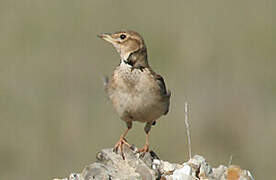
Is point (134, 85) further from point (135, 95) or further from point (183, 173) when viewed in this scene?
point (183, 173)

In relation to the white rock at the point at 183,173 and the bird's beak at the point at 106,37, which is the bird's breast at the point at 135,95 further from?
the white rock at the point at 183,173

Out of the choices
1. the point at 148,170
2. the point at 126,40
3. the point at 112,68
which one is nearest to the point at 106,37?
the point at 126,40

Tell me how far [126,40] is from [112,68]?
22.5 feet

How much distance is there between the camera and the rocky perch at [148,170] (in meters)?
7.49

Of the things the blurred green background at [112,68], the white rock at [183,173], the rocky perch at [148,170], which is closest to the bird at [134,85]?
the rocky perch at [148,170]

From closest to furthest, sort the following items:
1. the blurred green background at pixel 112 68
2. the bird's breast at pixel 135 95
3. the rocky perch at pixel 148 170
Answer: the rocky perch at pixel 148 170
the bird's breast at pixel 135 95
the blurred green background at pixel 112 68

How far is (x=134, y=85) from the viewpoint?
28.7 feet

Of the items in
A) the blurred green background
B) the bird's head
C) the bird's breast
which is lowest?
the blurred green background

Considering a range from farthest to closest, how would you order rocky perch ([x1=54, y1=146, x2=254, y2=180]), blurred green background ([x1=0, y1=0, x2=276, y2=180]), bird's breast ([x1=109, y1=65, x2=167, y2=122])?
1. blurred green background ([x1=0, y1=0, x2=276, y2=180])
2. bird's breast ([x1=109, y1=65, x2=167, y2=122])
3. rocky perch ([x1=54, y1=146, x2=254, y2=180])

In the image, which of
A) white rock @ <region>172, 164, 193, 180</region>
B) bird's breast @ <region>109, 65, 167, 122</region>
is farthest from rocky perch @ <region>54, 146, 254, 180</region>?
bird's breast @ <region>109, 65, 167, 122</region>

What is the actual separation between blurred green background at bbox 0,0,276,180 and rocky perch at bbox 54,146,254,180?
382 cm

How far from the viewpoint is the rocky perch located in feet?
24.6

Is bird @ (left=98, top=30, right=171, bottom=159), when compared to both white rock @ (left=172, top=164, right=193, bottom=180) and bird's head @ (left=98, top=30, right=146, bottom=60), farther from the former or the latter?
white rock @ (left=172, top=164, right=193, bottom=180)

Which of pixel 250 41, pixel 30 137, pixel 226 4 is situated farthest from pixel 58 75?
pixel 226 4
